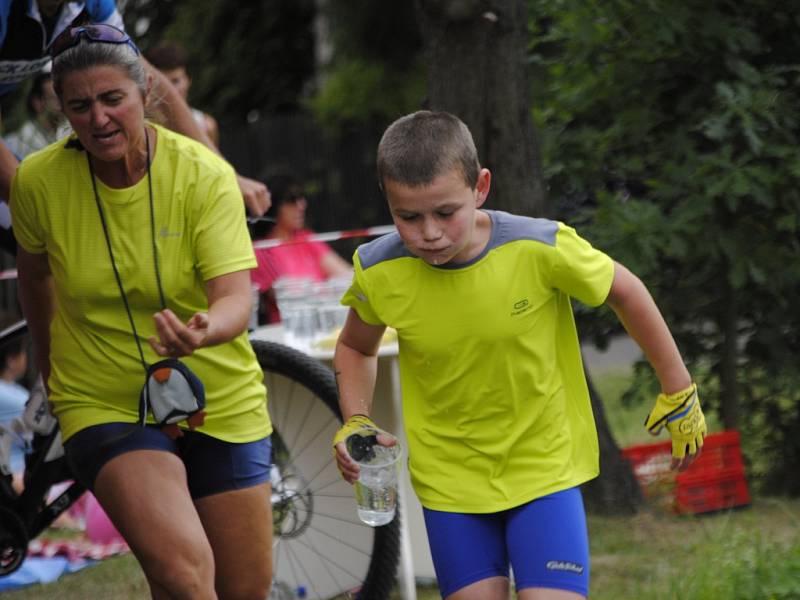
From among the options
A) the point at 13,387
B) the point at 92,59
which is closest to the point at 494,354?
the point at 92,59

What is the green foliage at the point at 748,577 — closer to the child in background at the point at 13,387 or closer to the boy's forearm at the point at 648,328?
the boy's forearm at the point at 648,328

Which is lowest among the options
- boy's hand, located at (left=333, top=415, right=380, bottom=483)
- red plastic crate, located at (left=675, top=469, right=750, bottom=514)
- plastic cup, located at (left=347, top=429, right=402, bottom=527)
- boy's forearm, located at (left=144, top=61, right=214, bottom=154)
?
red plastic crate, located at (left=675, top=469, right=750, bottom=514)

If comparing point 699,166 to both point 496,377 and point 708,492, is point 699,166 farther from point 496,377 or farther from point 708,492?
point 496,377

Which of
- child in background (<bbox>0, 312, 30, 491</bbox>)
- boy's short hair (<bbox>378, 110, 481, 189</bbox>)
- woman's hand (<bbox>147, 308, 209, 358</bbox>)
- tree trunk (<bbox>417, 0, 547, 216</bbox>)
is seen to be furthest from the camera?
tree trunk (<bbox>417, 0, 547, 216</bbox>)

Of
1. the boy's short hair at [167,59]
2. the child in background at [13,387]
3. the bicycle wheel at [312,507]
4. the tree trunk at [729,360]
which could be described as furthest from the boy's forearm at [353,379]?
the boy's short hair at [167,59]

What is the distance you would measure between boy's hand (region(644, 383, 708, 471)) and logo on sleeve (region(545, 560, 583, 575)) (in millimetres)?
373

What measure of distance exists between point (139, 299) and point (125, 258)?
4.5 inches

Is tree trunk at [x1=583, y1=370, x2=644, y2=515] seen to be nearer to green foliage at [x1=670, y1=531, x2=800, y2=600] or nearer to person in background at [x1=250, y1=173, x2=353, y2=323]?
green foliage at [x1=670, y1=531, x2=800, y2=600]

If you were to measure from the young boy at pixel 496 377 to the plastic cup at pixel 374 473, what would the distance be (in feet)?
0.21

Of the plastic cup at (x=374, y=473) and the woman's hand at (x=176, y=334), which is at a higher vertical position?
the woman's hand at (x=176, y=334)

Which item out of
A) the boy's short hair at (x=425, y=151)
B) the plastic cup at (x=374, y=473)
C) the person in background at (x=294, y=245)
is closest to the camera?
the boy's short hair at (x=425, y=151)

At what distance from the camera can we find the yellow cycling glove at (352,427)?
138 inches

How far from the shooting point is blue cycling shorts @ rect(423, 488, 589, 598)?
341cm

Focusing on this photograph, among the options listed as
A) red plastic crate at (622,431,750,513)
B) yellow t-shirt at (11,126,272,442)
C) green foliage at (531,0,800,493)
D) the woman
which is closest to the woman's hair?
the woman
